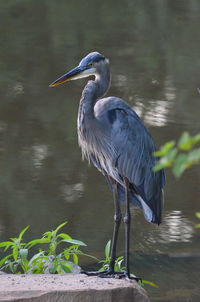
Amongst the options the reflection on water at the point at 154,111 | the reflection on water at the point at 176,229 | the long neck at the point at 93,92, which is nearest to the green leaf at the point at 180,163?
the long neck at the point at 93,92

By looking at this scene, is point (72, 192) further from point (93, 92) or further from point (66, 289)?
point (66, 289)

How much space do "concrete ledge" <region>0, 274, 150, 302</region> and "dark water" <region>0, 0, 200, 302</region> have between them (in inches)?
42.8

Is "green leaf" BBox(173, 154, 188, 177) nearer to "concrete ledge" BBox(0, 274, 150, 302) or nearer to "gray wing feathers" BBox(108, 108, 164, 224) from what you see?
"concrete ledge" BBox(0, 274, 150, 302)

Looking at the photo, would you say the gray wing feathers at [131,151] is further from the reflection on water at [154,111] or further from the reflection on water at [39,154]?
the reflection on water at [154,111]

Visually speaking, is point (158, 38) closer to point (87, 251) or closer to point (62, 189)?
point (62, 189)

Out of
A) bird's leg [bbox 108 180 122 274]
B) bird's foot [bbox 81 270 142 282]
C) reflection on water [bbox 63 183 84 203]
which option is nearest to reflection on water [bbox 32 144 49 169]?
reflection on water [bbox 63 183 84 203]

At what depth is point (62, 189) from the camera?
7.05 m

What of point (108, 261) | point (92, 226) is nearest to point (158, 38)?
point (92, 226)

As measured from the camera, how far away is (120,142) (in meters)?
4.64

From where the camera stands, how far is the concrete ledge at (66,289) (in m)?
3.97

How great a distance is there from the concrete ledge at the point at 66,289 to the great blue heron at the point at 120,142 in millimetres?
396

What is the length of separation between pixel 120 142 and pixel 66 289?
38.3 inches

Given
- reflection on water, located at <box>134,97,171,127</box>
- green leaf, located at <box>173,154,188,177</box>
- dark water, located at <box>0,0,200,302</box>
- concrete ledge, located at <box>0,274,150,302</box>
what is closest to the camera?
green leaf, located at <box>173,154,188,177</box>

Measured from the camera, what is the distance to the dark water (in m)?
6.07
